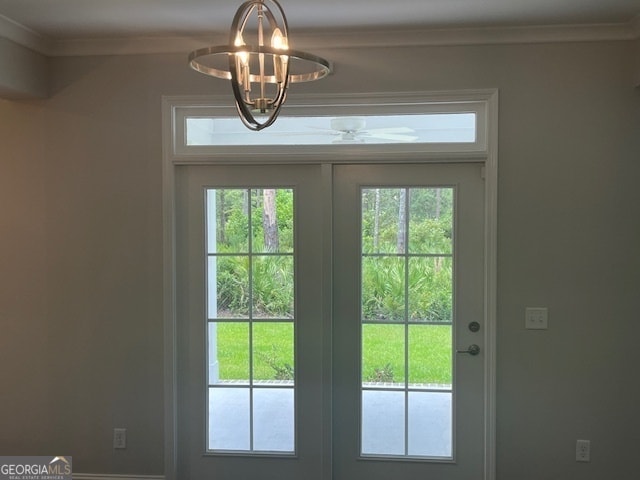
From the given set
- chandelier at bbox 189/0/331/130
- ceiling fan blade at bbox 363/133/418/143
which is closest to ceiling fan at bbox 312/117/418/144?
ceiling fan blade at bbox 363/133/418/143

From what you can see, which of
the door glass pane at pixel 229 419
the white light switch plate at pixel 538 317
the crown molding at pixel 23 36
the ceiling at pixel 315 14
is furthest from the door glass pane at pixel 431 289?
the crown molding at pixel 23 36

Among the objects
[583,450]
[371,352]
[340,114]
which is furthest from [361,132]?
[583,450]

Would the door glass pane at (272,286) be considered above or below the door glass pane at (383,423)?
above

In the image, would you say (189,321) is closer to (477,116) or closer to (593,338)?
(477,116)

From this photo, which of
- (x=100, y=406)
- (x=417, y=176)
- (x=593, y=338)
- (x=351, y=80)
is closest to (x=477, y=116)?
(x=417, y=176)

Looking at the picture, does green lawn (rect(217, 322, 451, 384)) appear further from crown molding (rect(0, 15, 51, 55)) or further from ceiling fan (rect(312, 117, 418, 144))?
crown molding (rect(0, 15, 51, 55))

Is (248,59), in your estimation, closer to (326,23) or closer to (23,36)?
(326,23)

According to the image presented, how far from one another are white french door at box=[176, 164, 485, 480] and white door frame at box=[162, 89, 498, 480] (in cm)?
7

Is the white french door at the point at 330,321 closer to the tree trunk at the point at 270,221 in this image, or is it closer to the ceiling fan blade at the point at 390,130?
the tree trunk at the point at 270,221

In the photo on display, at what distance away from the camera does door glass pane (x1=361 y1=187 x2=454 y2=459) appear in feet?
10.4

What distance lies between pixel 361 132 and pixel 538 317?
139 cm

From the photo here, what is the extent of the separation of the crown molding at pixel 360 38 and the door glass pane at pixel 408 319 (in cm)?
81

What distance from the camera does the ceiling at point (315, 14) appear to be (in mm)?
2584

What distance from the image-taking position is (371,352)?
3.22 meters
